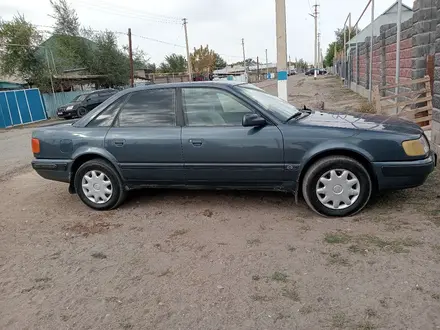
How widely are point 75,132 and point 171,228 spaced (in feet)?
5.92

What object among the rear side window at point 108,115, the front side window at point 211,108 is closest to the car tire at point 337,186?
the front side window at point 211,108

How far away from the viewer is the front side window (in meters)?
4.38

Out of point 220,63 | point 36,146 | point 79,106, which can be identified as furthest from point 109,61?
point 220,63

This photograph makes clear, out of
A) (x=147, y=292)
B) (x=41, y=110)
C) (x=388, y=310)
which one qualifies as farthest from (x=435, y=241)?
(x=41, y=110)

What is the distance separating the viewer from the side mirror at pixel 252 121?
4113mm

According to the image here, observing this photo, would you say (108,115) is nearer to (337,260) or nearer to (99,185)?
(99,185)

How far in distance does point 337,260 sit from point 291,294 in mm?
634

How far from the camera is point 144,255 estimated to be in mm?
3621

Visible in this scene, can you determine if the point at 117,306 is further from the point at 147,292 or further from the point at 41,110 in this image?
the point at 41,110

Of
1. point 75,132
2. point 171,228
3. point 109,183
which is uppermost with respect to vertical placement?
point 75,132

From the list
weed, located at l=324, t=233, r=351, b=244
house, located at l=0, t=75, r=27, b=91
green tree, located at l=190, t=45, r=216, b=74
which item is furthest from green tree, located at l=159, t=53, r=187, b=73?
weed, located at l=324, t=233, r=351, b=244

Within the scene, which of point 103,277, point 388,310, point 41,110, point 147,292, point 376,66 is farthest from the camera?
point 41,110

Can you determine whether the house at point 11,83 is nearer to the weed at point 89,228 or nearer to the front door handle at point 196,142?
the weed at point 89,228

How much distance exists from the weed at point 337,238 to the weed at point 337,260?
0.26 metres
